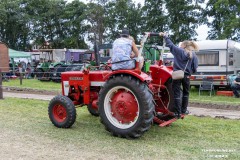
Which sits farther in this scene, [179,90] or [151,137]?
[179,90]

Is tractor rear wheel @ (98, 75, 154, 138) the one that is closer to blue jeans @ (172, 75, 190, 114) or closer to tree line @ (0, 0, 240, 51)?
blue jeans @ (172, 75, 190, 114)

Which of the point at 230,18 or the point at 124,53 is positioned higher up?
the point at 230,18

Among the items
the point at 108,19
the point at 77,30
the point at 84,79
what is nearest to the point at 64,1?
the point at 77,30

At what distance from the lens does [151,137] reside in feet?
18.4

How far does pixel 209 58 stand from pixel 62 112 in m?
9.49

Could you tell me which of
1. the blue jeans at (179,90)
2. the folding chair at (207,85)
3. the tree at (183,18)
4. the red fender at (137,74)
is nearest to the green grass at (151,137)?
the blue jeans at (179,90)

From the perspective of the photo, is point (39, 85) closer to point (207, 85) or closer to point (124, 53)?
point (207, 85)

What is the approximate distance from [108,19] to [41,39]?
36.2ft

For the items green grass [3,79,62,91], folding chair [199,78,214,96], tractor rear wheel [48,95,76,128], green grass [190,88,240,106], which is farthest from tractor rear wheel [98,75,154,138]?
green grass [3,79,62,91]

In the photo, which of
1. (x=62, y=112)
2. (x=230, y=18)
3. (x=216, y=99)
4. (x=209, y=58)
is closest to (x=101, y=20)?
(x=230, y=18)

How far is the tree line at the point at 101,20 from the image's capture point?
30.7 meters

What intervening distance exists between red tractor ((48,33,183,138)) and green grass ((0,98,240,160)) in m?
0.23

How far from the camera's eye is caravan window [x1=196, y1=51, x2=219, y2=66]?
46.8 ft

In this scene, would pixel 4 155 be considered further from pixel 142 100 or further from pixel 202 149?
pixel 202 149
